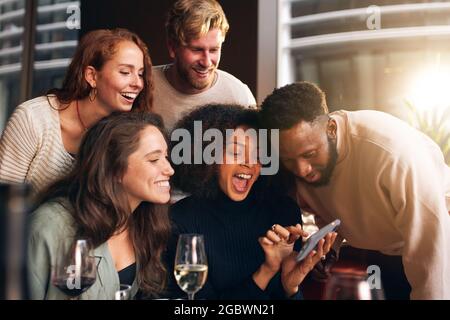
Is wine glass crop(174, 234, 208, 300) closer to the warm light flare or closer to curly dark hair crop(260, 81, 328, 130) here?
curly dark hair crop(260, 81, 328, 130)

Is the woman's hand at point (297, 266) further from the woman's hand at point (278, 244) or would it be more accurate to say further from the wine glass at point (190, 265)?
the wine glass at point (190, 265)

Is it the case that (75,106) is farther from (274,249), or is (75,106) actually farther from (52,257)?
(274,249)

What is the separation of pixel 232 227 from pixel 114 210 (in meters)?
0.48

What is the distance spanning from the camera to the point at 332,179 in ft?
7.65

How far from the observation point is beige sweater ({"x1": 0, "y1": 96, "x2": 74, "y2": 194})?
225cm

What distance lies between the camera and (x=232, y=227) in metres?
2.24

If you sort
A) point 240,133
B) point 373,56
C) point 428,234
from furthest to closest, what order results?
1. point 373,56
2. point 240,133
3. point 428,234

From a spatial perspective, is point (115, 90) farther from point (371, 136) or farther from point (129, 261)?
point (371, 136)

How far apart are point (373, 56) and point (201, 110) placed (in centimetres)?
76

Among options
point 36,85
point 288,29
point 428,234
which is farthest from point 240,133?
point 36,85

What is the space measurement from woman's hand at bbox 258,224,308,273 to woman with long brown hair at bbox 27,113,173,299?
0.35 meters

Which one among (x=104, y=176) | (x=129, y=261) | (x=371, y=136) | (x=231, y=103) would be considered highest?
(x=231, y=103)

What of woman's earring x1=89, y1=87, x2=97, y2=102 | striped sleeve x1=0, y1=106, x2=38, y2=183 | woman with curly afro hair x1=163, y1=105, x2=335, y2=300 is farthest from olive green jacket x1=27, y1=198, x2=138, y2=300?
woman's earring x1=89, y1=87, x2=97, y2=102

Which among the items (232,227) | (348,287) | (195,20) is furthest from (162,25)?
(348,287)
